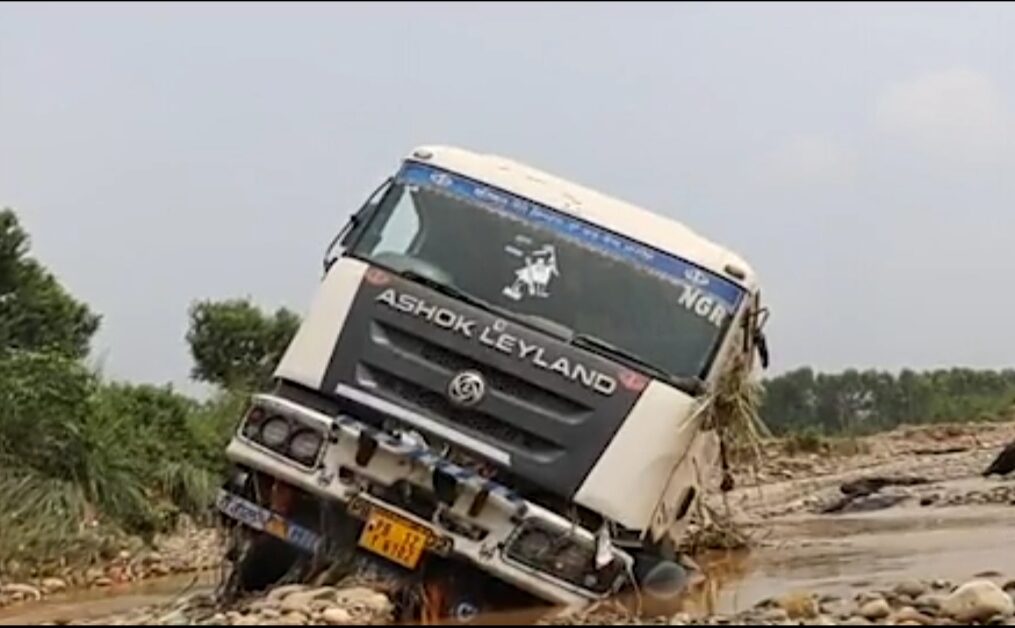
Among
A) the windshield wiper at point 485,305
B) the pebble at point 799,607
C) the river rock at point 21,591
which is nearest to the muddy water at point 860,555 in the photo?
the pebble at point 799,607

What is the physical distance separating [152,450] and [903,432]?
785 inches

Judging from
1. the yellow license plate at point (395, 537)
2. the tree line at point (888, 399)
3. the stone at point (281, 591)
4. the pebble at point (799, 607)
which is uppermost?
the tree line at point (888, 399)

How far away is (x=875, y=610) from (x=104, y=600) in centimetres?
608

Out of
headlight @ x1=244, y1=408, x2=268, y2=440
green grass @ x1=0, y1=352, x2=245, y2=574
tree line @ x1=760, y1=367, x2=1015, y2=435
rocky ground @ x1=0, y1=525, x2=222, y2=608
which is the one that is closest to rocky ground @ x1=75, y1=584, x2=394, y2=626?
headlight @ x1=244, y1=408, x2=268, y2=440

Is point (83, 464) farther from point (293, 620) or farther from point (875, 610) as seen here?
point (875, 610)

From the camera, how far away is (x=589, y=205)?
9250 millimetres

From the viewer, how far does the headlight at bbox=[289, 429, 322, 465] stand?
8195 mm

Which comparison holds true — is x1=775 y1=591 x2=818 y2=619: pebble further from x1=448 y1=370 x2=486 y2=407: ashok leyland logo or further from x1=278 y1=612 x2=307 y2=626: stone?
x1=278 y1=612 x2=307 y2=626: stone

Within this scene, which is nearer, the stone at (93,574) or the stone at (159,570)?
the stone at (93,574)

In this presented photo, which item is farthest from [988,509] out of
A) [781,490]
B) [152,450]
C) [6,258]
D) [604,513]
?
[6,258]

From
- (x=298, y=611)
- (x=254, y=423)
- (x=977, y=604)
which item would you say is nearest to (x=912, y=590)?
(x=977, y=604)

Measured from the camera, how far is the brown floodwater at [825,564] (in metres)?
10.4

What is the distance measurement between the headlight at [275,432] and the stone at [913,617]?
282cm

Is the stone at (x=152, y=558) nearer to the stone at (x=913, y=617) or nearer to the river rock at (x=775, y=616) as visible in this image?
the river rock at (x=775, y=616)
